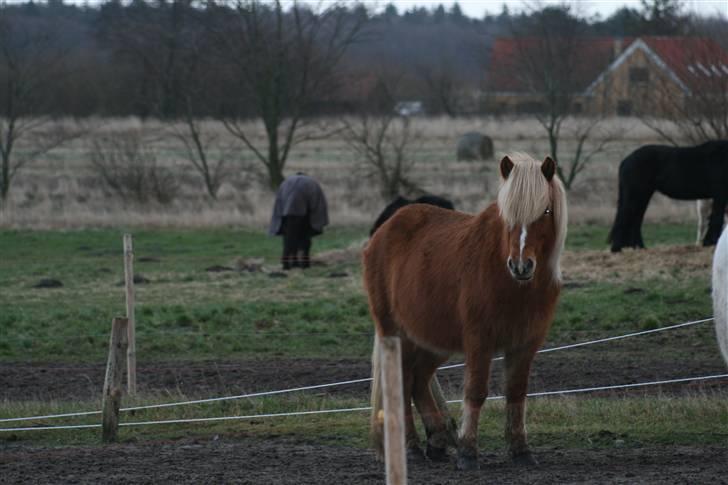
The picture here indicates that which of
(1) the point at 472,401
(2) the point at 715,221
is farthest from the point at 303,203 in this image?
(1) the point at 472,401

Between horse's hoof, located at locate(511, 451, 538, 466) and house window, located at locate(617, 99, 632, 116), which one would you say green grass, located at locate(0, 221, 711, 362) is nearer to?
horse's hoof, located at locate(511, 451, 538, 466)

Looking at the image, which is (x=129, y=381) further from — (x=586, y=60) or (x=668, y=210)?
(x=586, y=60)

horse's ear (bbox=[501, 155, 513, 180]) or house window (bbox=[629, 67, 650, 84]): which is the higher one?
house window (bbox=[629, 67, 650, 84])

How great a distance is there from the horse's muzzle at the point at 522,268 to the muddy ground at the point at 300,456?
1134 mm

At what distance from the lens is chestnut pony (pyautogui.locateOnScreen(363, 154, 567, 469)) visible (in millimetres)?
6289

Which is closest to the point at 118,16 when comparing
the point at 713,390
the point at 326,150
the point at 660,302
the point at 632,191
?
the point at 326,150

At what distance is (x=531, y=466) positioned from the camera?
21.8 ft

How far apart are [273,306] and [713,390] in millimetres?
6646

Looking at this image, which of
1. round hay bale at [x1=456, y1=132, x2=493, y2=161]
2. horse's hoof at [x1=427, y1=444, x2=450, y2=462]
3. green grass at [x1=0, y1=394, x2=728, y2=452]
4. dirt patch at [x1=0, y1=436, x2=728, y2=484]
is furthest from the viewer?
round hay bale at [x1=456, y1=132, x2=493, y2=161]

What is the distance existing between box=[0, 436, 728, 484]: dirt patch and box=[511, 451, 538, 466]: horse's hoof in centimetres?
5

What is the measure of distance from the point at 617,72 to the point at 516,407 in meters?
27.1

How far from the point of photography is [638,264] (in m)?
16.8

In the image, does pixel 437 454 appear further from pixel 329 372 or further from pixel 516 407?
pixel 329 372

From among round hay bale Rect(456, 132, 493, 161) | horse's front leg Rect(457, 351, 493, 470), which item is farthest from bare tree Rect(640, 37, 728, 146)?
horse's front leg Rect(457, 351, 493, 470)
